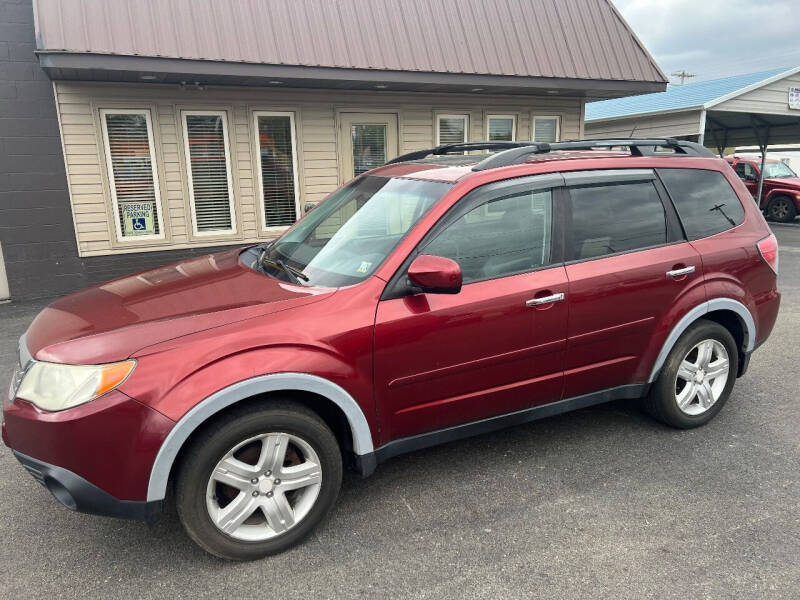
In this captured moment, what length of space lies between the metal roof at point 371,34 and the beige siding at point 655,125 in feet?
13.8

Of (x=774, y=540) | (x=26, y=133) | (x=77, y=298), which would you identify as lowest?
(x=774, y=540)

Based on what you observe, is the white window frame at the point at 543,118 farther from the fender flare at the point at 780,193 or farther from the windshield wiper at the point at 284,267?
the fender flare at the point at 780,193

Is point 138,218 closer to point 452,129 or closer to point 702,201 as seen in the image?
point 452,129

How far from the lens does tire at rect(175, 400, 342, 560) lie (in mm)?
2494

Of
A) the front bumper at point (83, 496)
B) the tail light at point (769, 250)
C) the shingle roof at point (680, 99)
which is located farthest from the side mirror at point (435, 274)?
the shingle roof at point (680, 99)

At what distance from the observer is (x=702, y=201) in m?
3.78

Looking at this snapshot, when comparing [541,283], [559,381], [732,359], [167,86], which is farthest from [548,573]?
[167,86]

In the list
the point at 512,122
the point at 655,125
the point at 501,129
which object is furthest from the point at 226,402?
the point at 655,125

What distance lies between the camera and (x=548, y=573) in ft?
8.41

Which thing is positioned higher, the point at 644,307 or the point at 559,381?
the point at 644,307

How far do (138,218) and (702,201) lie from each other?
725cm

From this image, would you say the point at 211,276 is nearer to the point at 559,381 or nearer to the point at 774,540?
the point at 559,381

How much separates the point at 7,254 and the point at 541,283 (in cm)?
766

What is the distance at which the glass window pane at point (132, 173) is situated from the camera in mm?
7996
